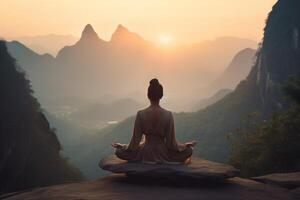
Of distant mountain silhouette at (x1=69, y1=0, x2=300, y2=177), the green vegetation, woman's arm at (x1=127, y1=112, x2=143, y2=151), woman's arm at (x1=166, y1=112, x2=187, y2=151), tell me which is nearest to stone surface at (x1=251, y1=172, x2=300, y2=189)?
woman's arm at (x1=166, y1=112, x2=187, y2=151)

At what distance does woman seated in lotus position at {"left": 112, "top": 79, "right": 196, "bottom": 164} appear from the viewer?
377 inches

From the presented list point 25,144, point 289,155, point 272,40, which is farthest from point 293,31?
point 289,155

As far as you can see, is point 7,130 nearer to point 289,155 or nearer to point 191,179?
point 289,155

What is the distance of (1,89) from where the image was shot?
57875 mm

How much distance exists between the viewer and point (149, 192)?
803 cm

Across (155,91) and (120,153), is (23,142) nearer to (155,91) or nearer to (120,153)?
(120,153)

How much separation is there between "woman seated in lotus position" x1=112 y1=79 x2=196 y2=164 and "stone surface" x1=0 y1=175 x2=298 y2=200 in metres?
0.58

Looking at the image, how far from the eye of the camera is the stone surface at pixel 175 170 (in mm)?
8641

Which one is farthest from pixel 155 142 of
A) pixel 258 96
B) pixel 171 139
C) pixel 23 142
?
pixel 258 96

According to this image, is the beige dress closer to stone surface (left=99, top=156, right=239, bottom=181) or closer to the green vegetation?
stone surface (left=99, top=156, right=239, bottom=181)

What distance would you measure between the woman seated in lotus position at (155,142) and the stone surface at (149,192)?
579mm

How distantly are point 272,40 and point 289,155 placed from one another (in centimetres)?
6304

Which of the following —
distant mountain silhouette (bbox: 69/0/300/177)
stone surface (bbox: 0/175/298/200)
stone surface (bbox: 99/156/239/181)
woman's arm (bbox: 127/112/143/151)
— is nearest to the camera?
stone surface (bbox: 0/175/298/200)

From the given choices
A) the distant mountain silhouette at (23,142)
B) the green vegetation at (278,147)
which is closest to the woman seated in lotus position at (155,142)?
the green vegetation at (278,147)
